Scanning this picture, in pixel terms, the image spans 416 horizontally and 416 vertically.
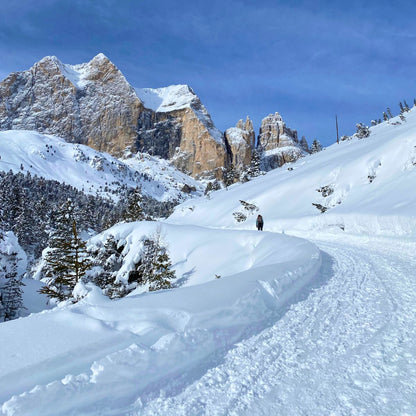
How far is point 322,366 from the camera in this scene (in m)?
3.50

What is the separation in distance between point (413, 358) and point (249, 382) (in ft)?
6.98

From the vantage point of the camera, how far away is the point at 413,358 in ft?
11.7

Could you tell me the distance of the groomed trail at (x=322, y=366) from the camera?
2.80 metres

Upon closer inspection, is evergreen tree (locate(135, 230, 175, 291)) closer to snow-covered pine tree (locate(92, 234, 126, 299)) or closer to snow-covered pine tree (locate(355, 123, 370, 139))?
snow-covered pine tree (locate(92, 234, 126, 299))

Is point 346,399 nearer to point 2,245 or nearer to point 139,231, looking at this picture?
point 2,245

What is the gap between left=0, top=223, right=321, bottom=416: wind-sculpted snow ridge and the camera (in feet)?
9.13

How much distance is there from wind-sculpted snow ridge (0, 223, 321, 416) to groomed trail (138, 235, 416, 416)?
239 millimetres

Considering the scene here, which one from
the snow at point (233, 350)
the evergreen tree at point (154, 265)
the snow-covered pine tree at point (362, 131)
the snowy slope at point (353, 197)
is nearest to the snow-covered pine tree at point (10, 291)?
the evergreen tree at point (154, 265)

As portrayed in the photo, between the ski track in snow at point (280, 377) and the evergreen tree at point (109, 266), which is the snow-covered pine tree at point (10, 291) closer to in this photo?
the evergreen tree at point (109, 266)

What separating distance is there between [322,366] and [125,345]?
246 centimetres

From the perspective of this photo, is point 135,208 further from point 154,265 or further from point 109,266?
point 154,265

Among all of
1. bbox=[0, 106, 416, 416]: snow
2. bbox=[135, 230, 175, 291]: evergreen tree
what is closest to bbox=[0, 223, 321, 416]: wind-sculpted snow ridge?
bbox=[0, 106, 416, 416]: snow

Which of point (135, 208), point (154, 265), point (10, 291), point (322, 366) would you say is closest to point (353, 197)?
point (154, 265)

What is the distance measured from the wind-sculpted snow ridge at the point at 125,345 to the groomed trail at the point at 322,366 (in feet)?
0.79
